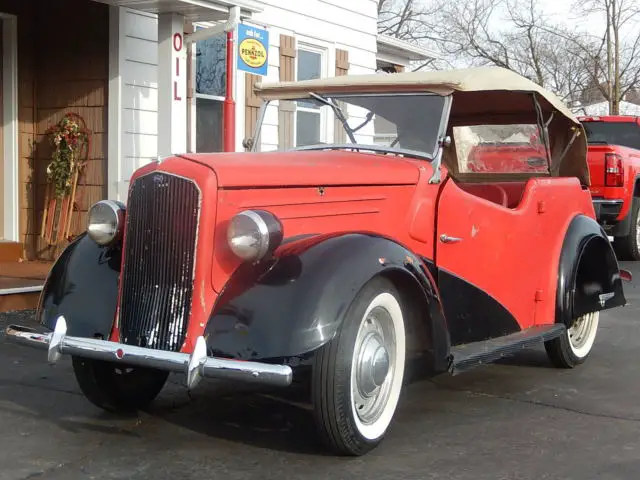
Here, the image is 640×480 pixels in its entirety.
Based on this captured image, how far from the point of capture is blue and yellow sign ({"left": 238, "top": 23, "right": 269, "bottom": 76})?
8.84m

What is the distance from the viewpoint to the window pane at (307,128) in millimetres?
4996

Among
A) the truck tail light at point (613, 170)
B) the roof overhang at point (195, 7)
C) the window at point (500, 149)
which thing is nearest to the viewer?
the window at point (500, 149)

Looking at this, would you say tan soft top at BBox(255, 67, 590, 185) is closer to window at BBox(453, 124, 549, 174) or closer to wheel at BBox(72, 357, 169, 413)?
window at BBox(453, 124, 549, 174)

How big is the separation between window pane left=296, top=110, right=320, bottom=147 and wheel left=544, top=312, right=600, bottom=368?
77.6 inches

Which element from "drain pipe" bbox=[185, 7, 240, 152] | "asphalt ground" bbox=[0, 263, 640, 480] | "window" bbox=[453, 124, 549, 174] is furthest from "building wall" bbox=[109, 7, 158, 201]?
"window" bbox=[453, 124, 549, 174]

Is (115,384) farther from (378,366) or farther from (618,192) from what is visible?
(618,192)

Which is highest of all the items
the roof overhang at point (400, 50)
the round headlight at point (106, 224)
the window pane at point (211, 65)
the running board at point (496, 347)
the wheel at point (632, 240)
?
the roof overhang at point (400, 50)

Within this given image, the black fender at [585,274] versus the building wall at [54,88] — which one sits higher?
the building wall at [54,88]

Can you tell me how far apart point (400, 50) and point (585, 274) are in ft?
33.5

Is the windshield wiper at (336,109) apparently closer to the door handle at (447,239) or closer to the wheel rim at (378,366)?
the door handle at (447,239)

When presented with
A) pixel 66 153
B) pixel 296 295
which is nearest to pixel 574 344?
Result: pixel 296 295

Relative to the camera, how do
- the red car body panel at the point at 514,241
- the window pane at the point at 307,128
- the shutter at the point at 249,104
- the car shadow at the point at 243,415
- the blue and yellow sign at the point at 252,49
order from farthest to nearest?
the shutter at the point at 249,104
the blue and yellow sign at the point at 252,49
the window pane at the point at 307,128
the red car body panel at the point at 514,241
the car shadow at the point at 243,415

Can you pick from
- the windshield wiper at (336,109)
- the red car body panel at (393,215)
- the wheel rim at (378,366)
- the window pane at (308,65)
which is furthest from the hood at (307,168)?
the window pane at (308,65)

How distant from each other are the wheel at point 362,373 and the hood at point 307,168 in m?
0.59
